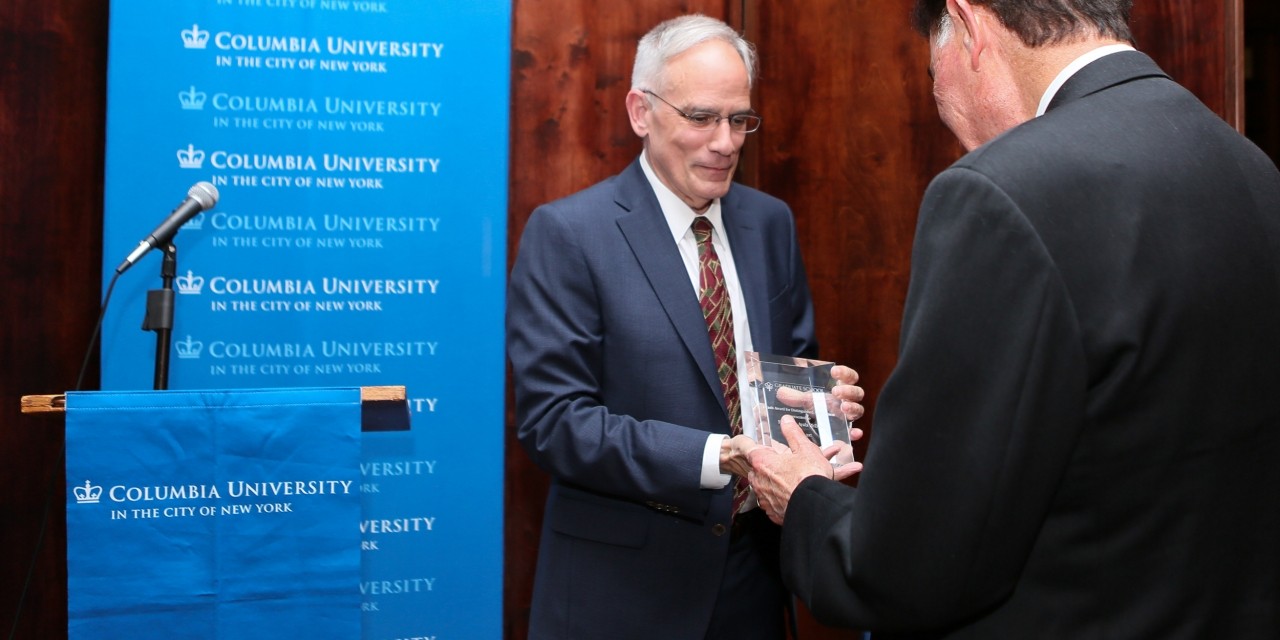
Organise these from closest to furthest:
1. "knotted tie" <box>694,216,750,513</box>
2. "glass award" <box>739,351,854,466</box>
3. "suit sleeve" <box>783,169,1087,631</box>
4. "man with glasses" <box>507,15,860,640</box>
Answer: "suit sleeve" <box>783,169,1087,631</box>
"glass award" <box>739,351,854,466</box>
"man with glasses" <box>507,15,860,640</box>
"knotted tie" <box>694,216,750,513</box>

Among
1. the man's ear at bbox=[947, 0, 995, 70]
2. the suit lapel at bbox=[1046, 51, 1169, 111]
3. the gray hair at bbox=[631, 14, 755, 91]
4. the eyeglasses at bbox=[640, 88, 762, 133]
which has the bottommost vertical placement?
the suit lapel at bbox=[1046, 51, 1169, 111]

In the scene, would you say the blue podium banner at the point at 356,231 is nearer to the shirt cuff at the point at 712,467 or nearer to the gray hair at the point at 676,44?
the gray hair at the point at 676,44

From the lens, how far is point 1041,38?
122cm

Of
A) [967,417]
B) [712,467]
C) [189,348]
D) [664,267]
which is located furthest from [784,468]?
[189,348]

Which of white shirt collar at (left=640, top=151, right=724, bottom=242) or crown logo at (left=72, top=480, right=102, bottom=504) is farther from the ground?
white shirt collar at (left=640, top=151, right=724, bottom=242)

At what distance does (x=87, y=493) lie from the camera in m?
1.62

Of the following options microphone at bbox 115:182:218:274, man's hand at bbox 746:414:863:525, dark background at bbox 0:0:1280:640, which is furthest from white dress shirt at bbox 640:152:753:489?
microphone at bbox 115:182:218:274

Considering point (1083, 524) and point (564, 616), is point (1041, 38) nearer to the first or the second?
point (1083, 524)

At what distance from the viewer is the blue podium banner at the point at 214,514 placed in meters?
1.61

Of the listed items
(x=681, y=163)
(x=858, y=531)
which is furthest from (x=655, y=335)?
(x=858, y=531)

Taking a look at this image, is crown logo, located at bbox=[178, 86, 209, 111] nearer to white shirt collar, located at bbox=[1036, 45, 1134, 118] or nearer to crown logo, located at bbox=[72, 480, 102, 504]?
crown logo, located at bbox=[72, 480, 102, 504]

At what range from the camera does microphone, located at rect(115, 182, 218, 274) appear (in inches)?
75.7

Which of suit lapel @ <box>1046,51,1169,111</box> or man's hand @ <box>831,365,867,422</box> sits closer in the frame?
suit lapel @ <box>1046,51,1169,111</box>

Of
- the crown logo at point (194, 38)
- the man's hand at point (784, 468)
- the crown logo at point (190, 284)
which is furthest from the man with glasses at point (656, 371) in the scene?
the crown logo at point (194, 38)
